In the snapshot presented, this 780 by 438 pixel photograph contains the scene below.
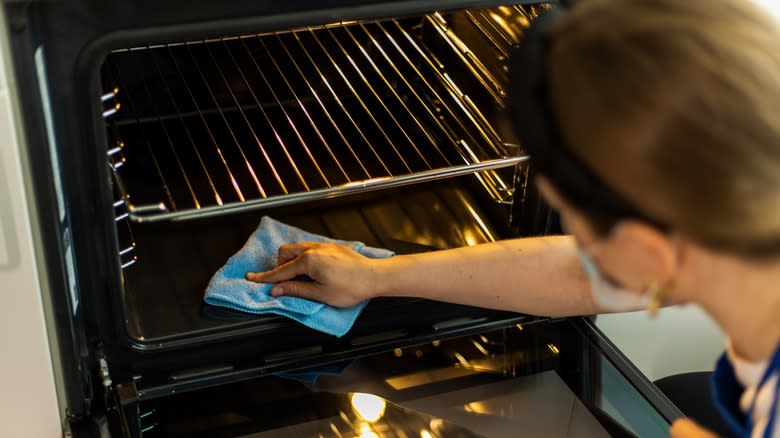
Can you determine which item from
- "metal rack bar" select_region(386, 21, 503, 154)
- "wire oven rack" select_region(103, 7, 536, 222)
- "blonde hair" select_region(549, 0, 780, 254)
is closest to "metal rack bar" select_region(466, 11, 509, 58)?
"wire oven rack" select_region(103, 7, 536, 222)

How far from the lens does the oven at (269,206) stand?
99 centimetres

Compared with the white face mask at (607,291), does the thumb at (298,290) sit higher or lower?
higher

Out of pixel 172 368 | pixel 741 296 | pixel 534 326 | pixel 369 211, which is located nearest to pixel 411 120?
pixel 369 211

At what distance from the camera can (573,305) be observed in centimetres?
126

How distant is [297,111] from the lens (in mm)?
1603

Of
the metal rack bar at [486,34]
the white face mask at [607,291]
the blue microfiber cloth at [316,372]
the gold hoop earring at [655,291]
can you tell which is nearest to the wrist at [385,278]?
the blue microfiber cloth at [316,372]

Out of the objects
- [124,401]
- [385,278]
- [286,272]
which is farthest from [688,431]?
[124,401]

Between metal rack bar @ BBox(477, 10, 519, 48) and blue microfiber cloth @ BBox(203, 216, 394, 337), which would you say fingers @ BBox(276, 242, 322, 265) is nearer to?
blue microfiber cloth @ BBox(203, 216, 394, 337)

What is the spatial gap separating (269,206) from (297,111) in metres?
0.37

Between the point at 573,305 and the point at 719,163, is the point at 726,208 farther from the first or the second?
the point at 573,305

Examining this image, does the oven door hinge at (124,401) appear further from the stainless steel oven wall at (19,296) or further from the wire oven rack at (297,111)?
the wire oven rack at (297,111)

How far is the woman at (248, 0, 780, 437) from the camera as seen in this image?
60 cm

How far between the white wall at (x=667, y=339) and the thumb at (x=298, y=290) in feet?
1.52

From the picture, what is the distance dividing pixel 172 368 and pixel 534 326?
0.52m
